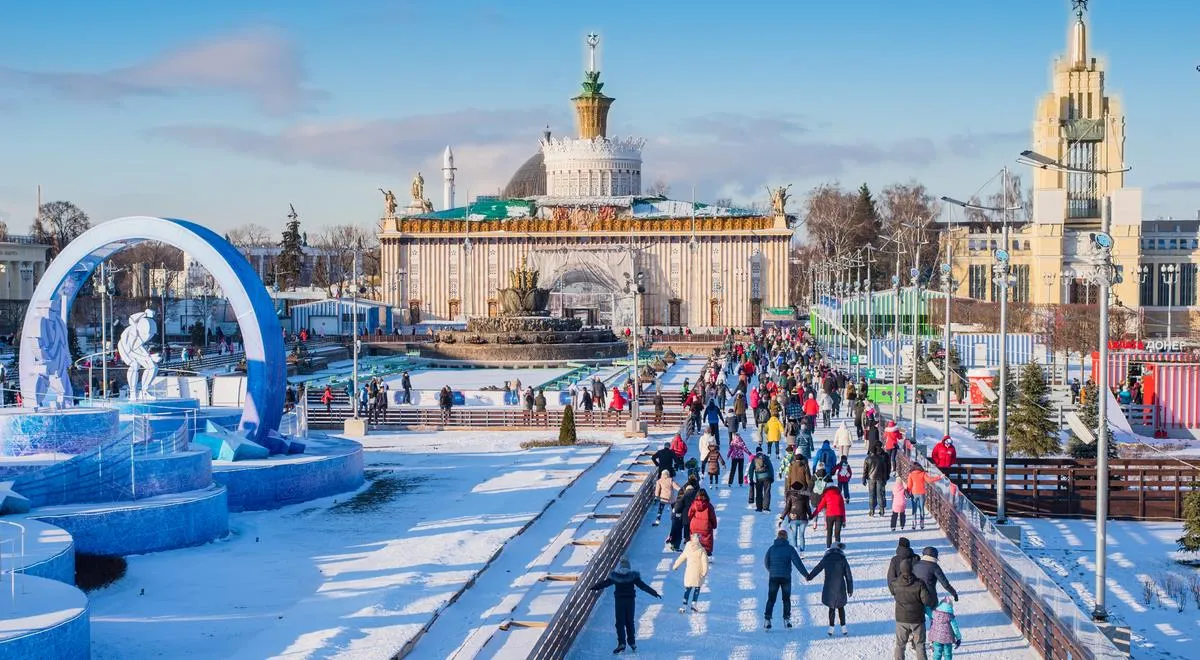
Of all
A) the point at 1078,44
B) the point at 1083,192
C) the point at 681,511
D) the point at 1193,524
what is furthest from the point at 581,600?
the point at 1083,192

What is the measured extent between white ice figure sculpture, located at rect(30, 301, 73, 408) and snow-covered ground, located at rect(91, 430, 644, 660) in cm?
511

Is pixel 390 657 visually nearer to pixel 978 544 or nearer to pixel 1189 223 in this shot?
pixel 978 544

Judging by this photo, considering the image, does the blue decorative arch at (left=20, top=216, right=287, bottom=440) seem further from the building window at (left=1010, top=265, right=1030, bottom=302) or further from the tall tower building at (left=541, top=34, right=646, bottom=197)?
the tall tower building at (left=541, top=34, right=646, bottom=197)

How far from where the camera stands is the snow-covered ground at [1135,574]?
13.6 m

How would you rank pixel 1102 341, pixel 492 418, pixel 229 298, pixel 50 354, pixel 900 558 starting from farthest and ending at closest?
pixel 492 418 < pixel 50 354 < pixel 229 298 < pixel 1102 341 < pixel 900 558

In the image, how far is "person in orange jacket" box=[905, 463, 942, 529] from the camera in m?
17.4

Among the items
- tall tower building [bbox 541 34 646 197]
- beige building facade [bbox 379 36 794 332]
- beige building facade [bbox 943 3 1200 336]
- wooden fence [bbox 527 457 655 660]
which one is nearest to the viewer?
wooden fence [bbox 527 457 655 660]

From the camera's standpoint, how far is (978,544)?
48.0 feet

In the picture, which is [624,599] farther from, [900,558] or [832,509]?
[832,509]

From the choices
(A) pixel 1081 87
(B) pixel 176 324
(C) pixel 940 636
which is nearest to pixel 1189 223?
(A) pixel 1081 87

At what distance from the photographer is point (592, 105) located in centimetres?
8388

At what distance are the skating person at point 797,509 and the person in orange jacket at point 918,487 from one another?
2.15m

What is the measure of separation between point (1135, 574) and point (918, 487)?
2.72 m

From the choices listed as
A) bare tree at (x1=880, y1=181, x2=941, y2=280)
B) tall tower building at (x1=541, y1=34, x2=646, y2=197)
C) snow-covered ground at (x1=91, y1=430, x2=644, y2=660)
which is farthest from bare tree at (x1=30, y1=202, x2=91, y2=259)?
snow-covered ground at (x1=91, y1=430, x2=644, y2=660)
